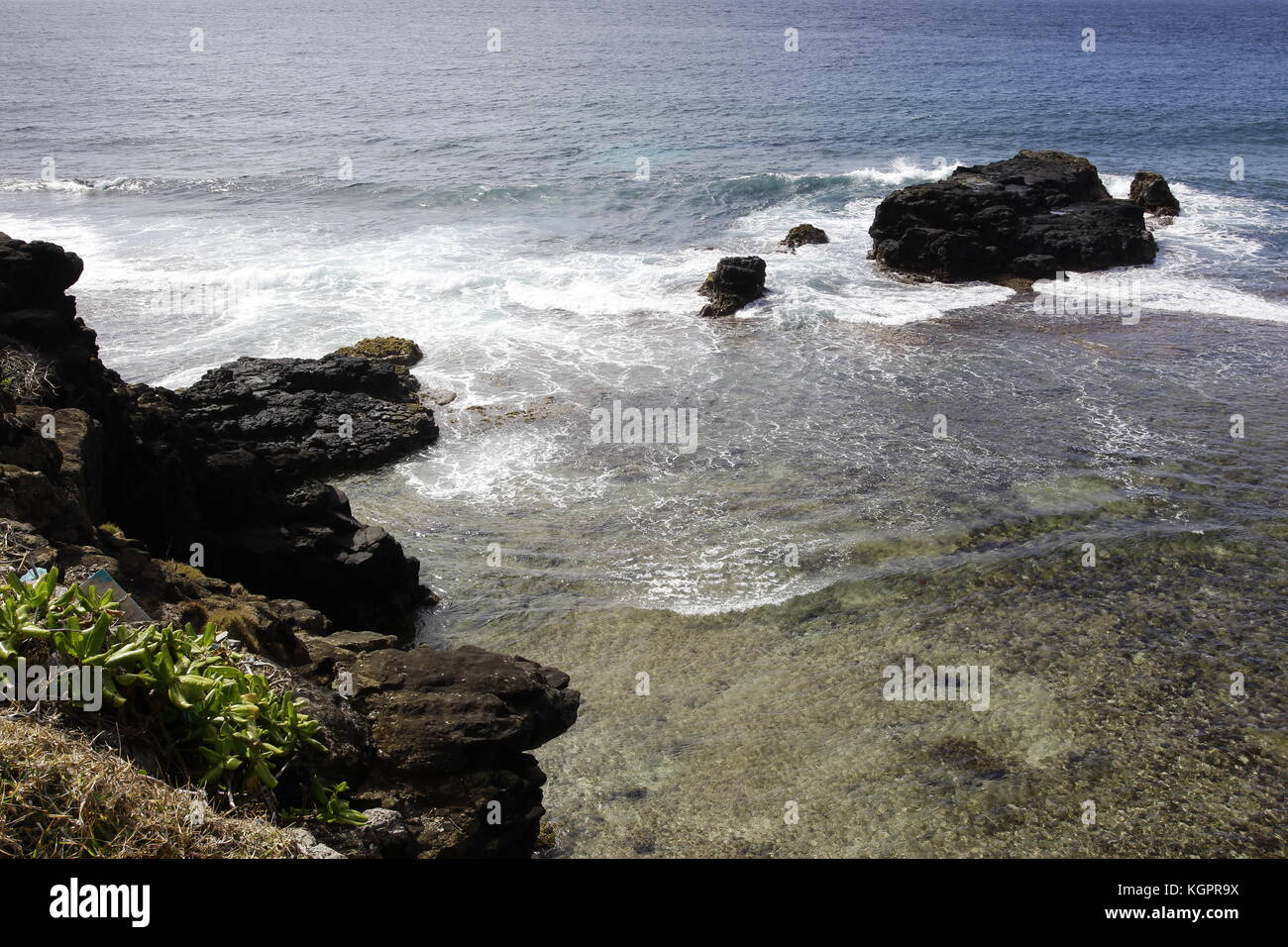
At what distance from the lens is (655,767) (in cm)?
1042

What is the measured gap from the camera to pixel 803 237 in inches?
1334

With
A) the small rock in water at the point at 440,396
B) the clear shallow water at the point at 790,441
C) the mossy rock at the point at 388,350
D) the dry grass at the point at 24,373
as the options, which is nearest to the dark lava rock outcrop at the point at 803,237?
the clear shallow water at the point at 790,441

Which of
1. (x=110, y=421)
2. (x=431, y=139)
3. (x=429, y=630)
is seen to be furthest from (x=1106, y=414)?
(x=431, y=139)

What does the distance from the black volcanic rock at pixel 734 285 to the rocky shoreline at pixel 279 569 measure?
1277cm

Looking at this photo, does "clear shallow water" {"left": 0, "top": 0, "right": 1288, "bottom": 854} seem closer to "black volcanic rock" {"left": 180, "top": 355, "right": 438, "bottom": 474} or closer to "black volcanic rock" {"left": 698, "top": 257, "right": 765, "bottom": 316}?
"black volcanic rock" {"left": 180, "top": 355, "right": 438, "bottom": 474}

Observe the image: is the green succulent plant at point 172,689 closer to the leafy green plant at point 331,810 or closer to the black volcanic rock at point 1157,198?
the leafy green plant at point 331,810

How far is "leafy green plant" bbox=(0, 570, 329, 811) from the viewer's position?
19.0 feet

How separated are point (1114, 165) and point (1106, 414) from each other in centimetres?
3058

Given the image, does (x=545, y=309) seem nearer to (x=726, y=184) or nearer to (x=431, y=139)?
(x=726, y=184)

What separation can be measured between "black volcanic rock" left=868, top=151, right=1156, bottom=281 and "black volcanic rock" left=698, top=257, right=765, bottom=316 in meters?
5.72

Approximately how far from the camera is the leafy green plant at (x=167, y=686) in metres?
5.80

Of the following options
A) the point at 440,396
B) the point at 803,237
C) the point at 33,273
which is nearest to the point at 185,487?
the point at 33,273

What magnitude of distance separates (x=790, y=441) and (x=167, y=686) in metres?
14.5

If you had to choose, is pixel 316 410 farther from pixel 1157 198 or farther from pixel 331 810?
pixel 1157 198
